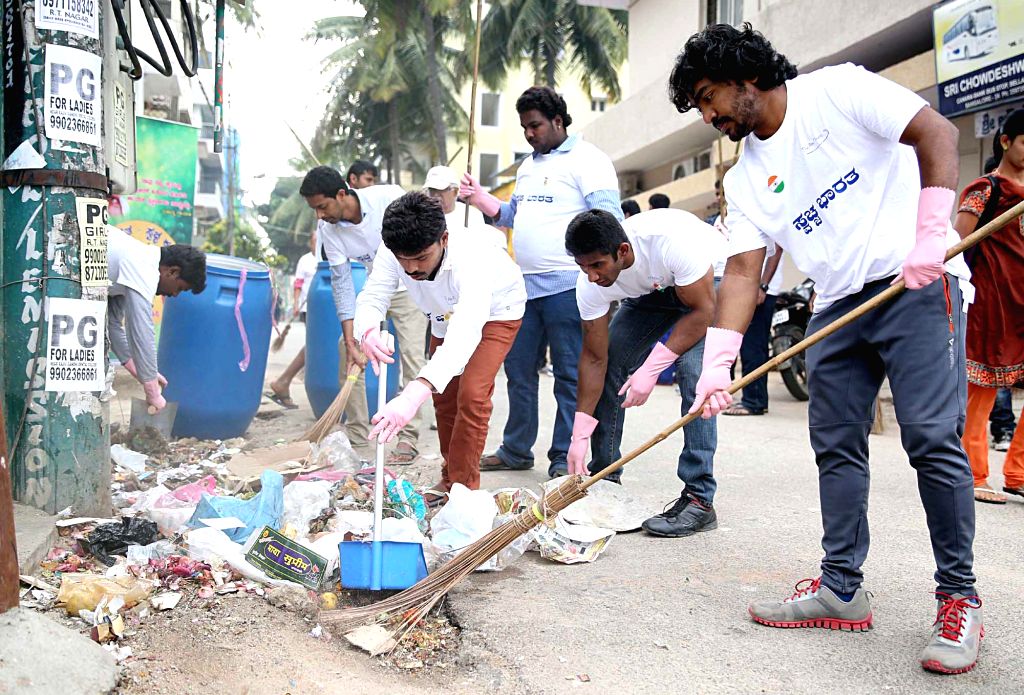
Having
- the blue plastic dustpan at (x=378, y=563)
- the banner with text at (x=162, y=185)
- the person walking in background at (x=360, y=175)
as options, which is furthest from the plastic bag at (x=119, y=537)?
the banner with text at (x=162, y=185)

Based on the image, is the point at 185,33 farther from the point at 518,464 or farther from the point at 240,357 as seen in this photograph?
the point at 518,464

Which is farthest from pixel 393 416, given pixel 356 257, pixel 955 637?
pixel 356 257

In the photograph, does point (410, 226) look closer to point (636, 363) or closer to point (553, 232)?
point (636, 363)

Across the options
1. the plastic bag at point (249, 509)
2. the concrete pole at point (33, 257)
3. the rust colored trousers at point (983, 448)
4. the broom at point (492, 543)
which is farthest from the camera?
the rust colored trousers at point (983, 448)

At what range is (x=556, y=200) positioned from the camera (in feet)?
14.7

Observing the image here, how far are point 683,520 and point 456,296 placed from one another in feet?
4.22

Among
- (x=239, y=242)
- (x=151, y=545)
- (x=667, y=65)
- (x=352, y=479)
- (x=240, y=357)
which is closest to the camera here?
(x=151, y=545)

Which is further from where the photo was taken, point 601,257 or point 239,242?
point 239,242

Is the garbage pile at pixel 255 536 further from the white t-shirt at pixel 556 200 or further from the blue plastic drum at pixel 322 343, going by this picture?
the blue plastic drum at pixel 322 343

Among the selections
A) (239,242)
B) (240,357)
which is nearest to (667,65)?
(240,357)

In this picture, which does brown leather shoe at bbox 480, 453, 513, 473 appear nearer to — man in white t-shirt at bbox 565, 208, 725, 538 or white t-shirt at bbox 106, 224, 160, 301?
man in white t-shirt at bbox 565, 208, 725, 538

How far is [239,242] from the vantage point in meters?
41.3

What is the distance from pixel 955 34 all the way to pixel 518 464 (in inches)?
261

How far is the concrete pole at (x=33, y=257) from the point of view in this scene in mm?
3039
